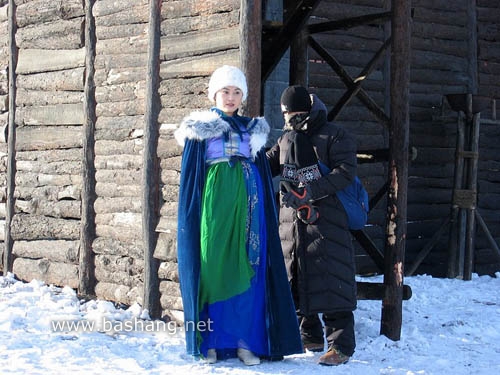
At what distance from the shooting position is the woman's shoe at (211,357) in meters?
4.57

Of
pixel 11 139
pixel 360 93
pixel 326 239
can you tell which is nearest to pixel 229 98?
pixel 326 239

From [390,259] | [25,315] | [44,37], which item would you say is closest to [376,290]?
[390,259]

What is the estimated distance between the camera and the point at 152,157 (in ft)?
19.7

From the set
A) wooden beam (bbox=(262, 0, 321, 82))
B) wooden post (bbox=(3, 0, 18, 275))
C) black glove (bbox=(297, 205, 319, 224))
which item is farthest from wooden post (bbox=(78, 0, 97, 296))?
black glove (bbox=(297, 205, 319, 224))

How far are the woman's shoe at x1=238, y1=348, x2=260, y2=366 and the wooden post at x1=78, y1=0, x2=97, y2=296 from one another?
246 centimetres

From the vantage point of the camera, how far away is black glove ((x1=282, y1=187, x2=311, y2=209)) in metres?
4.64

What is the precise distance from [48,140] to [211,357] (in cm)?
338

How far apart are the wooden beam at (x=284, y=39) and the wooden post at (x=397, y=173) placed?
114 cm

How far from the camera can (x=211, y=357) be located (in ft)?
15.0

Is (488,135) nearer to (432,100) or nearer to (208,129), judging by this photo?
(432,100)

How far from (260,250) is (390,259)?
4.51 feet

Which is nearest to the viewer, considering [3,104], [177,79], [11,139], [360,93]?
[177,79]

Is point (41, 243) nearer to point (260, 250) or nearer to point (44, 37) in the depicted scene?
point (44, 37)

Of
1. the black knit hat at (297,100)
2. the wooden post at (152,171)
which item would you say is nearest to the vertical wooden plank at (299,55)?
the wooden post at (152,171)
